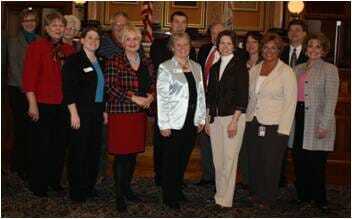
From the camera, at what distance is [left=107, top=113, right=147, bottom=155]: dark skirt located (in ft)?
11.8

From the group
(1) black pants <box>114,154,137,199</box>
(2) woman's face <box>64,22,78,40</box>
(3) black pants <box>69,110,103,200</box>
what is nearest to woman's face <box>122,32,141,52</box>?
(3) black pants <box>69,110,103,200</box>

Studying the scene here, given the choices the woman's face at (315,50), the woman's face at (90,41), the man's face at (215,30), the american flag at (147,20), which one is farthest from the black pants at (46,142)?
the american flag at (147,20)

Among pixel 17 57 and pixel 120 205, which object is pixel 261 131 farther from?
pixel 17 57

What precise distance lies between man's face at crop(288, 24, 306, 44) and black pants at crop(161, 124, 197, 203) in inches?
51.9

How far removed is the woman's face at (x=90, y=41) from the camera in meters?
3.79

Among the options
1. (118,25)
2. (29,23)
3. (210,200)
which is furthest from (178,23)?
(210,200)

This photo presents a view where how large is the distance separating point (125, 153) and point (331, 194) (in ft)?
5.95

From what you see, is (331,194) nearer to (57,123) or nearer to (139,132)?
(139,132)

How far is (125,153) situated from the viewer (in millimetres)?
3637

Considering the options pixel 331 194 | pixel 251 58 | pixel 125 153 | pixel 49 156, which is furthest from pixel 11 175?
pixel 331 194

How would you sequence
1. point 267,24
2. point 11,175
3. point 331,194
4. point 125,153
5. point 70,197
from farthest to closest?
1. point 267,24
2. point 11,175
3. point 331,194
4. point 70,197
5. point 125,153

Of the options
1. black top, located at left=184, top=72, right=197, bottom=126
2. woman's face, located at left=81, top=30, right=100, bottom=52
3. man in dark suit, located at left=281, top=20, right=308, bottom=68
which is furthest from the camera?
man in dark suit, located at left=281, top=20, right=308, bottom=68

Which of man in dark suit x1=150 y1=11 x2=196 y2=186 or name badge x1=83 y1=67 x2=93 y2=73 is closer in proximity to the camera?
name badge x1=83 y1=67 x2=93 y2=73

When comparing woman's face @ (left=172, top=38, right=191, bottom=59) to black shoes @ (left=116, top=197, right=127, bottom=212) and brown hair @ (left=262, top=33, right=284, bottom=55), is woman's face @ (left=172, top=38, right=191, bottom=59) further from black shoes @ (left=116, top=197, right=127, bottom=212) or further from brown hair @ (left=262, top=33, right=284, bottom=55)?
black shoes @ (left=116, top=197, right=127, bottom=212)
